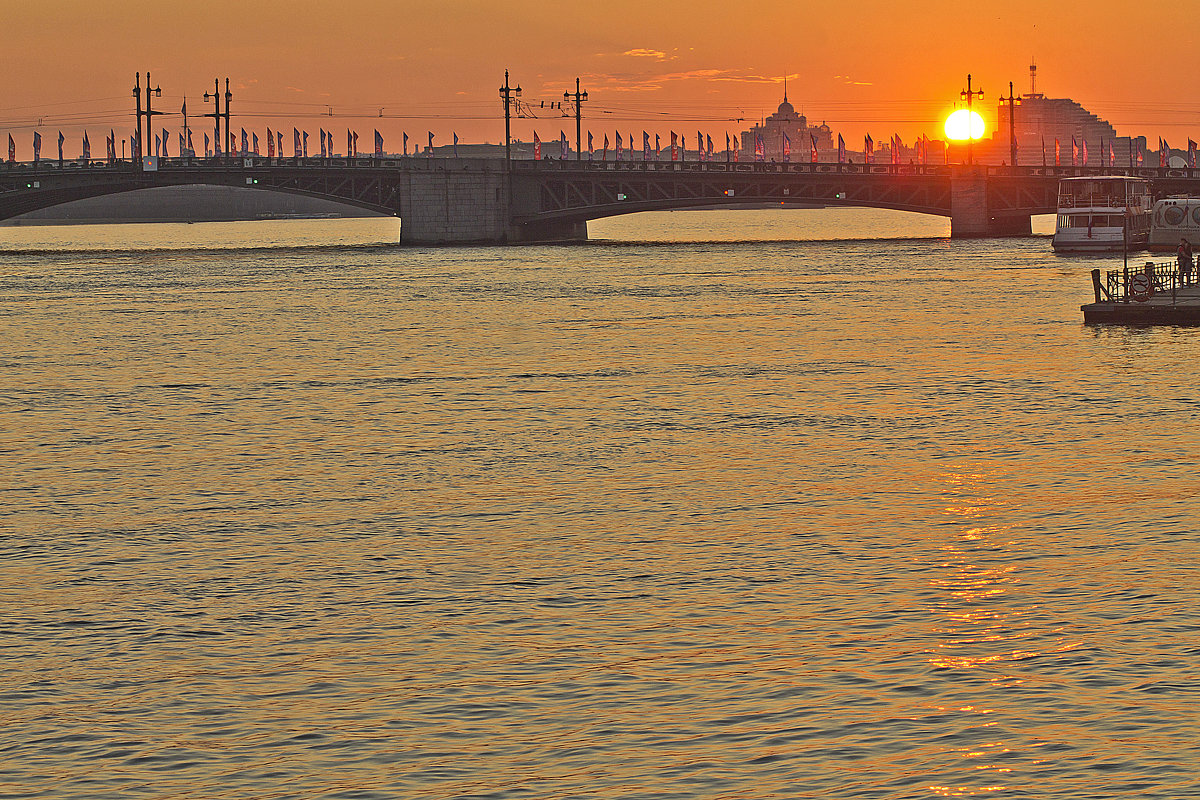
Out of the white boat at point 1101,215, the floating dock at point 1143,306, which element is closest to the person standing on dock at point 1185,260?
the floating dock at point 1143,306

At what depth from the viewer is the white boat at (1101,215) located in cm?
12456

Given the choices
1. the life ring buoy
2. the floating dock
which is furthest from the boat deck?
the life ring buoy

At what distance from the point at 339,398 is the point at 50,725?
27.1 metres

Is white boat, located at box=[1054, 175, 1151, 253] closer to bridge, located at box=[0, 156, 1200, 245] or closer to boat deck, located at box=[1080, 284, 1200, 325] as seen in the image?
bridge, located at box=[0, 156, 1200, 245]

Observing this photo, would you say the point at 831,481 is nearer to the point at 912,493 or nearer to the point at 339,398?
the point at 912,493

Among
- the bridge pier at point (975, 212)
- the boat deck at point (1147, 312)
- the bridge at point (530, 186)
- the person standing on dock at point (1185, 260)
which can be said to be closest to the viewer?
the boat deck at point (1147, 312)

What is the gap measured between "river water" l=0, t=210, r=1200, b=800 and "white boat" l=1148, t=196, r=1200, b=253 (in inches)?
2641

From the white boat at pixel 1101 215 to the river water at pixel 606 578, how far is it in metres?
76.2

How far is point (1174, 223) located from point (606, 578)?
4009 inches

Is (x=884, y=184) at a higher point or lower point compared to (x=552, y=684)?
higher

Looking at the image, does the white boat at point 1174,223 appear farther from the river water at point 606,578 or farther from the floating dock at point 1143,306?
the river water at point 606,578

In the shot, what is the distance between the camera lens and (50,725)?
15547 mm

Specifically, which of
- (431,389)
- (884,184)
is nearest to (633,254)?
(884,184)

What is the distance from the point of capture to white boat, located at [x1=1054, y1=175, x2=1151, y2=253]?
125 meters
